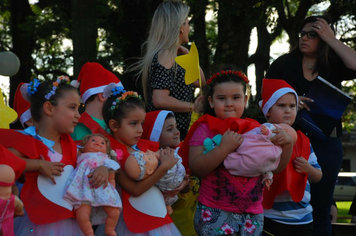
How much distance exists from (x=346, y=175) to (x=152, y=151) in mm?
26686

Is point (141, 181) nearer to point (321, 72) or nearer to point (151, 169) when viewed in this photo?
point (151, 169)

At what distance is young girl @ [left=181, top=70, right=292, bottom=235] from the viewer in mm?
3695

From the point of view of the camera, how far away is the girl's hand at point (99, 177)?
11.2 feet

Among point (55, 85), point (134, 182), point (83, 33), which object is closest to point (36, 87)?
point (55, 85)

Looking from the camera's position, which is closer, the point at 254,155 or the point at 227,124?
the point at 254,155

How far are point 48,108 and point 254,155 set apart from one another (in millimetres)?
1429

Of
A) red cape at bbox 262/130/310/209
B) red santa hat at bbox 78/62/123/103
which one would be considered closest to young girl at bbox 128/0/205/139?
red santa hat at bbox 78/62/123/103

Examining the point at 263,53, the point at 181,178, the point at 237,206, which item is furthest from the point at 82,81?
the point at 263,53

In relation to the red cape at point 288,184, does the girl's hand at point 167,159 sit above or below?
above

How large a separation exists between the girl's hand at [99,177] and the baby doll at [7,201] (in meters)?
0.51

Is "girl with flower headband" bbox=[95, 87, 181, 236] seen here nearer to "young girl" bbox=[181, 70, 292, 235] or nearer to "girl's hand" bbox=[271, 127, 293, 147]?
"young girl" bbox=[181, 70, 292, 235]

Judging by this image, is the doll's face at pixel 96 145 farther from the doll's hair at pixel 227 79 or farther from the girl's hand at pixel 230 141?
the doll's hair at pixel 227 79

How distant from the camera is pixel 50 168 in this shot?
11.1 ft

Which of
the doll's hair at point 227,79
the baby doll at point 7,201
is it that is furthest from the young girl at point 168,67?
the baby doll at point 7,201
